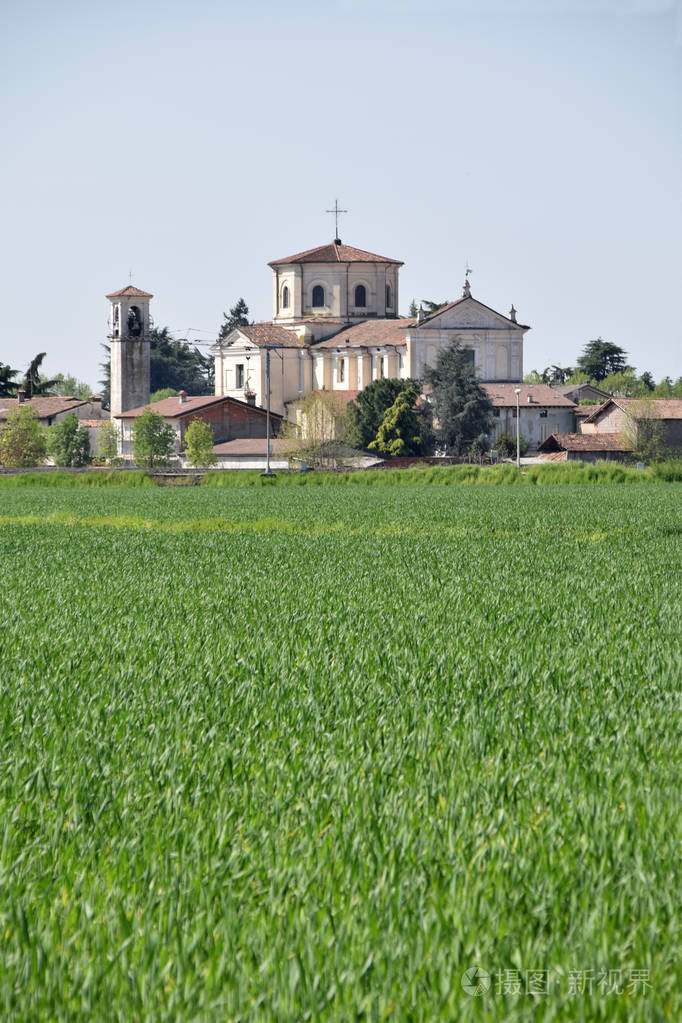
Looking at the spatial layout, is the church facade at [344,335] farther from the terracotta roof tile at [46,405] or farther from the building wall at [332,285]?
the terracotta roof tile at [46,405]

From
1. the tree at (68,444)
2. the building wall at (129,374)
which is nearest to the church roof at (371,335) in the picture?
the building wall at (129,374)

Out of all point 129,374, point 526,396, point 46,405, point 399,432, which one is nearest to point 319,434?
point 399,432

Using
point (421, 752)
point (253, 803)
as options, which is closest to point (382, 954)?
point (253, 803)

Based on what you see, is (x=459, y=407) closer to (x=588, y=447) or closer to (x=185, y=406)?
(x=588, y=447)

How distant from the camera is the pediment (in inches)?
4203

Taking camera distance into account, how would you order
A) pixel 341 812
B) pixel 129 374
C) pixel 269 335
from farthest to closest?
pixel 129 374
pixel 269 335
pixel 341 812

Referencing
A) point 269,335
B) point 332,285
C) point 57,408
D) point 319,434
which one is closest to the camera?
point 319,434

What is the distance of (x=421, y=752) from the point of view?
661 centimetres

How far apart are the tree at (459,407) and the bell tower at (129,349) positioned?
33.1 meters

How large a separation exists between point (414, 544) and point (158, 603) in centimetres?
1166

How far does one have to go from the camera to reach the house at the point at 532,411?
100562mm

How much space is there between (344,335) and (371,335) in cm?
299

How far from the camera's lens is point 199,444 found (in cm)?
9575

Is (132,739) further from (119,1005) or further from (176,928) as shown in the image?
(119,1005)
